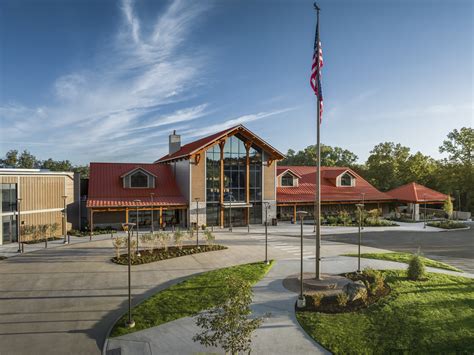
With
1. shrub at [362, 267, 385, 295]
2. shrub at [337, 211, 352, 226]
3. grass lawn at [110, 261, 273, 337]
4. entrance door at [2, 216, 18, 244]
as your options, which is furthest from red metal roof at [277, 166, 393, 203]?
entrance door at [2, 216, 18, 244]

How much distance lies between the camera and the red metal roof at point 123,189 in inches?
1334

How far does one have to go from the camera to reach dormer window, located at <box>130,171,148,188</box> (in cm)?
3672

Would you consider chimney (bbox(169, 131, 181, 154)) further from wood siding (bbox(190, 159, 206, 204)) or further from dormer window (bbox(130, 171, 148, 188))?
wood siding (bbox(190, 159, 206, 204))

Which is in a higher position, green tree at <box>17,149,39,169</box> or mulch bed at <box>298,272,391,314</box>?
green tree at <box>17,149,39,169</box>

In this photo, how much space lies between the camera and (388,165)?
56.1 metres

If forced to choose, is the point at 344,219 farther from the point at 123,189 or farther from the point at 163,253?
the point at 123,189

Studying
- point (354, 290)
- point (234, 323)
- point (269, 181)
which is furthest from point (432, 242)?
point (234, 323)

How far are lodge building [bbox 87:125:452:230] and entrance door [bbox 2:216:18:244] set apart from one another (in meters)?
6.52

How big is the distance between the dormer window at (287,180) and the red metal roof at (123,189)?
1438 centimetres

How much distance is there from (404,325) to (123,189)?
30.7 meters

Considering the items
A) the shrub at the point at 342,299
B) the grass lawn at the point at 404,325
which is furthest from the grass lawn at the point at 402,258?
the shrub at the point at 342,299

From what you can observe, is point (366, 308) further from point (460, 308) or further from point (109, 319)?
point (109, 319)

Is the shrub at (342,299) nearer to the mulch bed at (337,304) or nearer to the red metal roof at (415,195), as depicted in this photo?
the mulch bed at (337,304)

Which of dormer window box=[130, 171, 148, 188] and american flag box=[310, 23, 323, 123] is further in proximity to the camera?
dormer window box=[130, 171, 148, 188]
